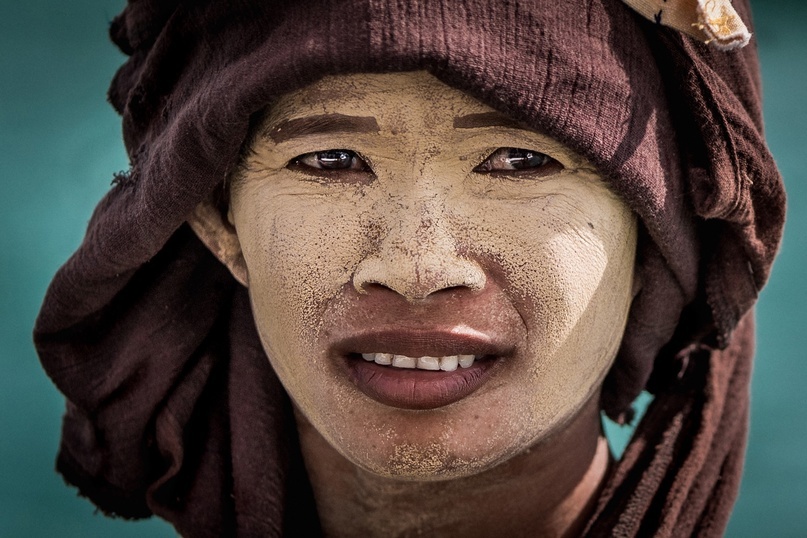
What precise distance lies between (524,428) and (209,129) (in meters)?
0.59

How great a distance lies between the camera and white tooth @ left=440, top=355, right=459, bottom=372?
135 centimetres

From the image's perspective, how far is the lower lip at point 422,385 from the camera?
4.45 ft

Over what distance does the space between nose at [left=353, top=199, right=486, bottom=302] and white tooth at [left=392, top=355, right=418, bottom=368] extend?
107 mm

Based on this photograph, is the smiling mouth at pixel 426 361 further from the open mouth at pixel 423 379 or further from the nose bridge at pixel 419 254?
the nose bridge at pixel 419 254

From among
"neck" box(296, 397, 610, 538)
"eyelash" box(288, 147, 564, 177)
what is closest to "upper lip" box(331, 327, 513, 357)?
"eyelash" box(288, 147, 564, 177)

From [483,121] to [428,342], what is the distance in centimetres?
29

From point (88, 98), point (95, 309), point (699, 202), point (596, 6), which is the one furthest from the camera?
point (88, 98)

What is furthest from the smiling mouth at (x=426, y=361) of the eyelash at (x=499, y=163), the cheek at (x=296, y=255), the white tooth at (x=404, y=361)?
the eyelash at (x=499, y=163)

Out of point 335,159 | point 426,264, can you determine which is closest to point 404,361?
point 426,264

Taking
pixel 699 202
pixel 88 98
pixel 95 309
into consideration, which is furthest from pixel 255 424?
pixel 88 98

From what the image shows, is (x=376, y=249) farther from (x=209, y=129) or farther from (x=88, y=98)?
(x=88, y=98)

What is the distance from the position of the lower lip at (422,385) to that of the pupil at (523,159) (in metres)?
0.27

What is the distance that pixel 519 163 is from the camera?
136cm

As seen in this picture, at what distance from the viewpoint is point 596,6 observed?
51.4 inches
